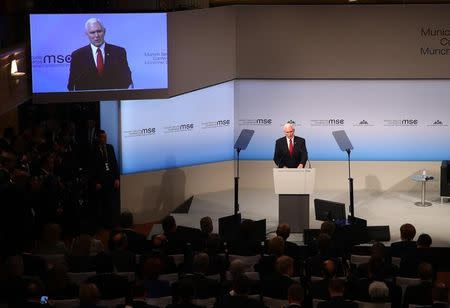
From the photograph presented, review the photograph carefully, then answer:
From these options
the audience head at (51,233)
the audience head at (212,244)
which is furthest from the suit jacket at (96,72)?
the audience head at (212,244)

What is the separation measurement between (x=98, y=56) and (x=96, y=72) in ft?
0.85

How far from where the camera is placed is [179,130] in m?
15.3

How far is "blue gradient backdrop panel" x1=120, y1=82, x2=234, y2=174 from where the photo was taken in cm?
1440

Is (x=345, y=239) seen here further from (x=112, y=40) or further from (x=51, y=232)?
(x=112, y=40)

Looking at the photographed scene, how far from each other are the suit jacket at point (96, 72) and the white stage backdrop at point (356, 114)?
334 centimetres

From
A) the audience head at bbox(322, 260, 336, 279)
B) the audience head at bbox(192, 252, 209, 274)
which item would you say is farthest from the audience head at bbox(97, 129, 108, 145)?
the audience head at bbox(322, 260, 336, 279)

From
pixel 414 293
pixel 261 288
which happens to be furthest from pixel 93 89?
pixel 414 293

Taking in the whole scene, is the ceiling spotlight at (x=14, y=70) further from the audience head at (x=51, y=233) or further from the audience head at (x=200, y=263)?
the audience head at (x=200, y=263)

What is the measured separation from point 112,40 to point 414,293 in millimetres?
6796

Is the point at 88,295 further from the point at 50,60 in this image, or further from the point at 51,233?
the point at 50,60

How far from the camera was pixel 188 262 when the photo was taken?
9742mm

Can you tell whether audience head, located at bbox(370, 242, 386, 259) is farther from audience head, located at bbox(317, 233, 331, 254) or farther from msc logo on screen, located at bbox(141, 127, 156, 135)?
msc logo on screen, located at bbox(141, 127, 156, 135)

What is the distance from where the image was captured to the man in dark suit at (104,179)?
13297mm

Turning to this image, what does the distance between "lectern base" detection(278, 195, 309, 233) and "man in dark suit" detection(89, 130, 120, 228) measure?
2.70 metres
